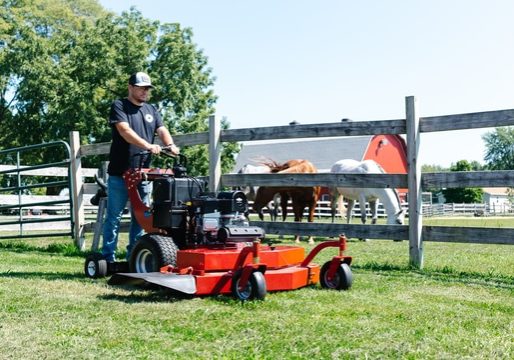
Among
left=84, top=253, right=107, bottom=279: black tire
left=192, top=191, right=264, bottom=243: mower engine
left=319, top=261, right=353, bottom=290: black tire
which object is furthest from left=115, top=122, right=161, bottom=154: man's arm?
left=319, top=261, right=353, bottom=290: black tire

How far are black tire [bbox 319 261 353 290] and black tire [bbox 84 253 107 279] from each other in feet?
7.75

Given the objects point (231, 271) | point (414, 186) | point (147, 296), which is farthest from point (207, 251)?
point (414, 186)

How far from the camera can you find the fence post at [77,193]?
36.2 feet

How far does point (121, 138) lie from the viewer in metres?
7.23

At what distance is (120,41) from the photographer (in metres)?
36.5

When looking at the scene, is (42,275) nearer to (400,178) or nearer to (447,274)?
(400,178)

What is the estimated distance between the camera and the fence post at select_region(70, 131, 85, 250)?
1102cm

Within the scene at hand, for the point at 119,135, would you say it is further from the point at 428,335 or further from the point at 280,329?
the point at 428,335

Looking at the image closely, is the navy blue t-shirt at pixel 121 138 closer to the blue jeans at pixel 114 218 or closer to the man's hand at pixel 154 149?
the blue jeans at pixel 114 218

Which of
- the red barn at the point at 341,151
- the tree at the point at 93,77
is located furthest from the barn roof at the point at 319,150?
the tree at the point at 93,77

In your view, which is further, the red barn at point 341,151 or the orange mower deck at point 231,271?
the red barn at point 341,151

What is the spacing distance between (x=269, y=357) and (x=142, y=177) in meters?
3.32

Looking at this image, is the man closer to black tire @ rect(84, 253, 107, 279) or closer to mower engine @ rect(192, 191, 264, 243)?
black tire @ rect(84, 253, 107, 279)

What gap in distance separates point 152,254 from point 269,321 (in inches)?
73.8
